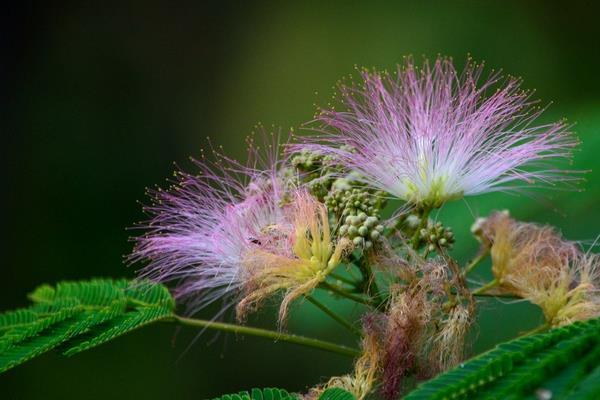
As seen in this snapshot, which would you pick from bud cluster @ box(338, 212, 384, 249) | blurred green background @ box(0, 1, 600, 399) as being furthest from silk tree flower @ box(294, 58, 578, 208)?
blurred green background @ box(0, 1, 600, 399)

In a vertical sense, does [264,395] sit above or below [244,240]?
below

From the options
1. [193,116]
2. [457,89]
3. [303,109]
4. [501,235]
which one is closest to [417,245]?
[501,235]

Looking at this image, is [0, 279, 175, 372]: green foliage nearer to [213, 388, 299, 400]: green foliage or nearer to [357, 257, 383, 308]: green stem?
[213, 388, 299, 400]: green foliage

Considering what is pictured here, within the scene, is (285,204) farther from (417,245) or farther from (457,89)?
(457,89)

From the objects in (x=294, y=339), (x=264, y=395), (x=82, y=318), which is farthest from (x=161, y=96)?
(x=264, y=395)

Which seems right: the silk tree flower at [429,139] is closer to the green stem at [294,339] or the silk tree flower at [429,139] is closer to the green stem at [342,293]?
the green stem at [342,293]

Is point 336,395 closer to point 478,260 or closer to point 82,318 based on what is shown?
point 478,260
